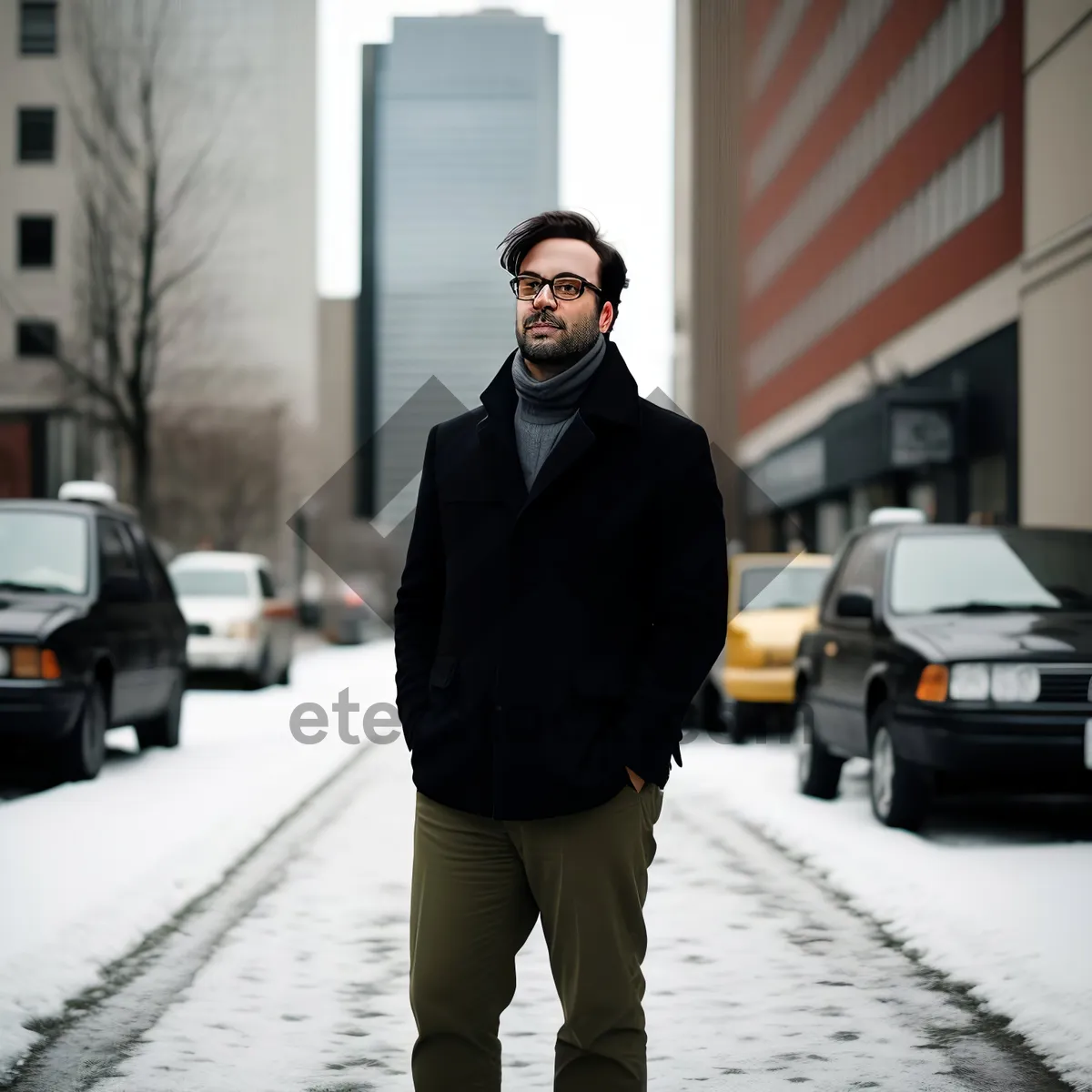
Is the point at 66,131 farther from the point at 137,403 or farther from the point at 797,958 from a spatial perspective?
the point at 797,958

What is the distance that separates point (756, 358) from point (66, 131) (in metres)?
21.1

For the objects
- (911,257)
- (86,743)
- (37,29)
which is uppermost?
(37,29)

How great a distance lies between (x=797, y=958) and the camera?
592 centimetres

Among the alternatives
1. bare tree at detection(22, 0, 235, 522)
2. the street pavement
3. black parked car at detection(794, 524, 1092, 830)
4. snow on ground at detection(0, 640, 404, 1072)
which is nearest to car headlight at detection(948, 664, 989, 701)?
black parked car at detection(794, 524, 1092, 830)

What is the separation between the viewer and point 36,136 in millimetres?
48844

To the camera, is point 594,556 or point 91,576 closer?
point 594,556

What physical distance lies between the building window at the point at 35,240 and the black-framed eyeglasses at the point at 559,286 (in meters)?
48.0

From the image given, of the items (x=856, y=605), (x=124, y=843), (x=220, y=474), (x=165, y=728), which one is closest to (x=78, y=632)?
(x=124, y=843)

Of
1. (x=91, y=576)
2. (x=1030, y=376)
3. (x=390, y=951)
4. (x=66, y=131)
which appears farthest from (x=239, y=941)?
(x=66, y=131)

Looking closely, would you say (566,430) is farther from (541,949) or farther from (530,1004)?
(541,949)

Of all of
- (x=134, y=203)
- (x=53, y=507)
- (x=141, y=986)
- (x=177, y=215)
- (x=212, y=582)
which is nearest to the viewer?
(x=141, y=986)

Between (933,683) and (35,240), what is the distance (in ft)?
146

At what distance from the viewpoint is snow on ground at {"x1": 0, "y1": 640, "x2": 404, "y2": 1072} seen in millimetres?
5641

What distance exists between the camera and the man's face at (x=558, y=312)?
3.31m
